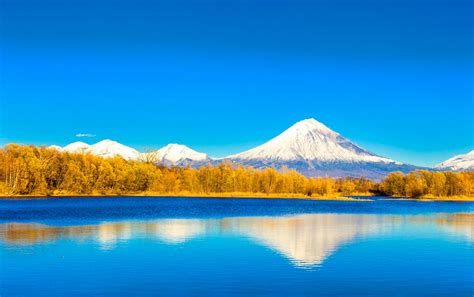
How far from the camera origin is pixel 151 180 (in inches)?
4715

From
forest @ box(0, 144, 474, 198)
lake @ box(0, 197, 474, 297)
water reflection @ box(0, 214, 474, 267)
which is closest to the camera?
lake @ box(0, 197, 474, 297)

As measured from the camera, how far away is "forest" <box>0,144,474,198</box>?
90.5 m

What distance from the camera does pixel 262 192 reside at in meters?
124

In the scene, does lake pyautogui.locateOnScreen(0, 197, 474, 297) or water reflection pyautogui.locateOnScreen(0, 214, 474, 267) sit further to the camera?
water reflection pyautogui.locateOnScreen(0, 214, 474, 267)

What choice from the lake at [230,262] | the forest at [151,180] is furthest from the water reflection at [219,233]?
the forest at [151,180]

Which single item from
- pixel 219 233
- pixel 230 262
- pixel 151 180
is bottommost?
pixel 230 262

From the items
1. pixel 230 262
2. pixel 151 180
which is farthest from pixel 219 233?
pixel 151 180

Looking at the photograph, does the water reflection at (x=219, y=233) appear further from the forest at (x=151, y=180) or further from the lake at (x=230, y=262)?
the forest at (x=151, y=180)

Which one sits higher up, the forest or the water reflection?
the forest

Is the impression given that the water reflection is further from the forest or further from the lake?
the forest

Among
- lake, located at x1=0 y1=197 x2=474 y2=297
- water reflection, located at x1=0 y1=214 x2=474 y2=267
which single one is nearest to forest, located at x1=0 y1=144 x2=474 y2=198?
water reflection, located at x1=0 y1=214 x2=474 y2=267

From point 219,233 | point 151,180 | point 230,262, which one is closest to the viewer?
point 230,262

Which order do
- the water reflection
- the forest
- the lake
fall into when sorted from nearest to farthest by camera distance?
the lake
the water reflection
the forest

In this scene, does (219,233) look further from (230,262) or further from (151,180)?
(151,180)
